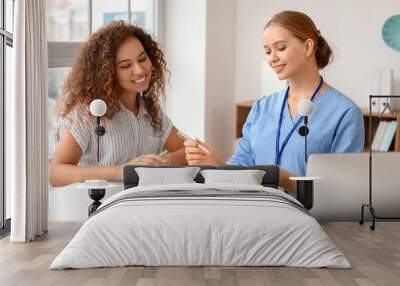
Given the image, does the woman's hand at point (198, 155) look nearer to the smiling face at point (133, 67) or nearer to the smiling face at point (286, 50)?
the smiling face at point (133, 67)

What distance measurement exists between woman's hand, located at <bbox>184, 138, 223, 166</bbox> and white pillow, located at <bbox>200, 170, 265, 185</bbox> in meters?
0.18

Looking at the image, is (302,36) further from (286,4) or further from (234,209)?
(286,4)

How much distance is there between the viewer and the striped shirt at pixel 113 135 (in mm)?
4910

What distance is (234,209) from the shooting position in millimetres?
3689

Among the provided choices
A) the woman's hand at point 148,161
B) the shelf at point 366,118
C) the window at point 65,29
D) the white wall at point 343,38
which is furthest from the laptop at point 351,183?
the white wall at point 343,38

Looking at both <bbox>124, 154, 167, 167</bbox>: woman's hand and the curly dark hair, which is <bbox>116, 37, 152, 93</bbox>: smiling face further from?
<bbox>124, 154, 167, 167</bbox>: woman's hand

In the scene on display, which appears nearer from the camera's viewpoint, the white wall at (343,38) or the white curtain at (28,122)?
the white curtain at (28,122)

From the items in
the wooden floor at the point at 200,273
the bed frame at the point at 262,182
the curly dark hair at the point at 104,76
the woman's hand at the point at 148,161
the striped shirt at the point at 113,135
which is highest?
the curly dark hair at the point at 104,76

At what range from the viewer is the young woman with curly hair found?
4879mm

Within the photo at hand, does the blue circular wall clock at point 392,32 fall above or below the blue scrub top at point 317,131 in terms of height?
above

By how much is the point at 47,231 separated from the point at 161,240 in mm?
1417

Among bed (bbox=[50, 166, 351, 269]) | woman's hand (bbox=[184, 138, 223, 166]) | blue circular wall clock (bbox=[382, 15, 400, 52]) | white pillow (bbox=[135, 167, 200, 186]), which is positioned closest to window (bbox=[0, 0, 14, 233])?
white pillow (bbox=[135, 167, 200, 186])

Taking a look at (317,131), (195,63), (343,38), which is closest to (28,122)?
(317,131)

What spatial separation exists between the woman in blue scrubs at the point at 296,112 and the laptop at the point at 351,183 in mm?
96
